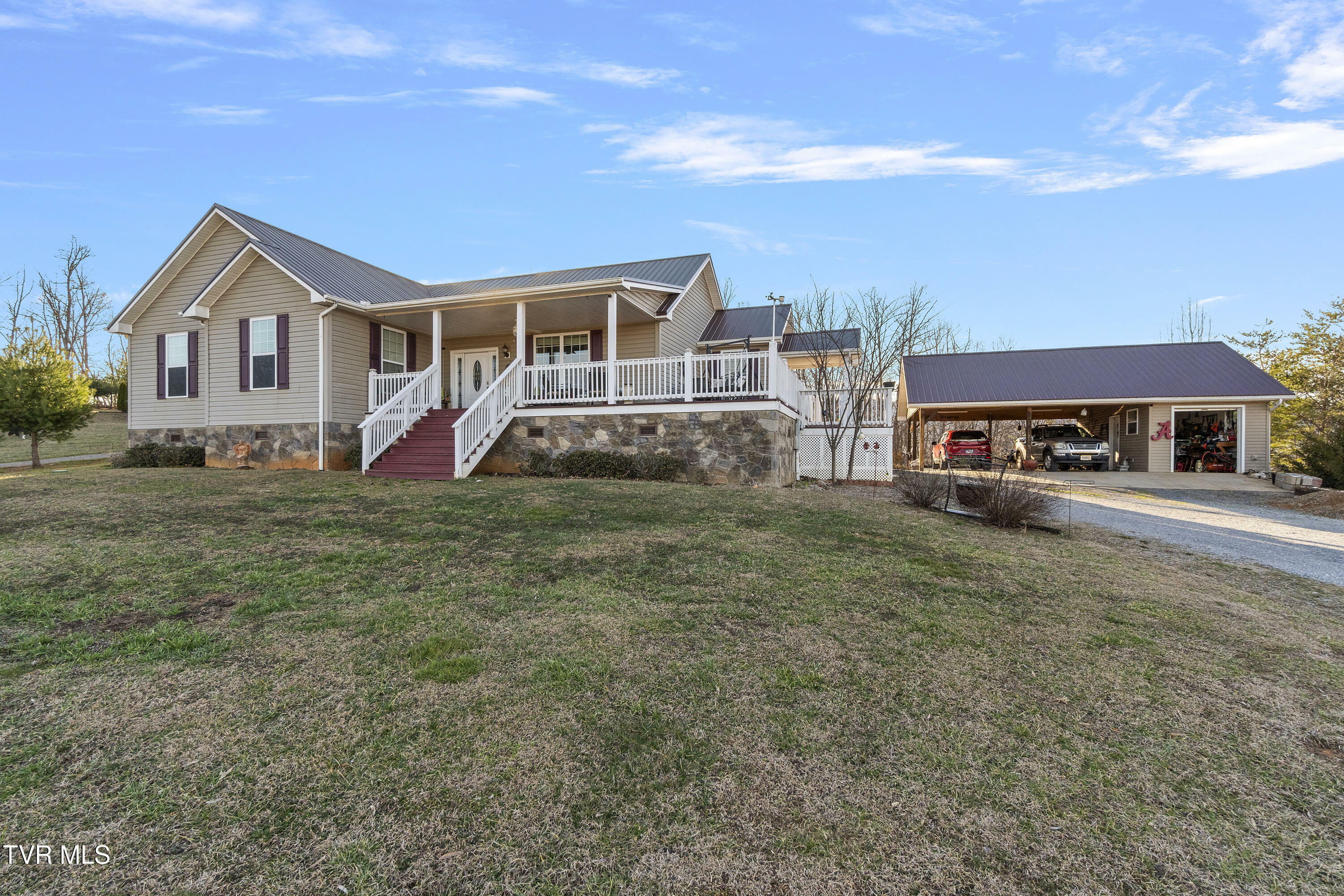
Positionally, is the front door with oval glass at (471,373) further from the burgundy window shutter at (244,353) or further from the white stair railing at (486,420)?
the burgundy window shutter at (244,353)

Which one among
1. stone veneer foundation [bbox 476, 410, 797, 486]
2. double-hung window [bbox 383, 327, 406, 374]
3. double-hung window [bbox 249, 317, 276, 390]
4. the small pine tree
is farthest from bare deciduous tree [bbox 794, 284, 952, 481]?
the small pine tree

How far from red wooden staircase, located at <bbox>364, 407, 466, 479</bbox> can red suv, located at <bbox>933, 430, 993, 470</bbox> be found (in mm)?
15809

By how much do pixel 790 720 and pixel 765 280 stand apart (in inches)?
1071

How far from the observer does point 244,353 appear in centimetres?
1368

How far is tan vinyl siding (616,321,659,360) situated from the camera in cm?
1457

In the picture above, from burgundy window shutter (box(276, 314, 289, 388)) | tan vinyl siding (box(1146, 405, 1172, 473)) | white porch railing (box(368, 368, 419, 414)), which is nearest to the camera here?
white porch railing (box(368, 368, 419, 414))

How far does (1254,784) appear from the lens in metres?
2.27

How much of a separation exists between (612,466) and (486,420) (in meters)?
2.85

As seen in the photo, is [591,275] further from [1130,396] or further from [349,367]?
[1130,396]

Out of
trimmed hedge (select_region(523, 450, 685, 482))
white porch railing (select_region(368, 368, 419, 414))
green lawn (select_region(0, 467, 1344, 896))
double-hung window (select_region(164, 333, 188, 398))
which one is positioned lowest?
green lawn (select_region(0, 467, 1344, 896))

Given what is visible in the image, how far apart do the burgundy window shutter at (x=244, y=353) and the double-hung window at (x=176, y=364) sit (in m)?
2.03

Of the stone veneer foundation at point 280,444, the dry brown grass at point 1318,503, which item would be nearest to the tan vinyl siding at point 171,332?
the stone veneer foundation at point 280,444

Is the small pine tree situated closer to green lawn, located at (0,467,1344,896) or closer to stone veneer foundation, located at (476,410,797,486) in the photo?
stone veneer foundation, located at (476,410,797,486)

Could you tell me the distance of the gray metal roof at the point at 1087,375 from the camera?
18.9 m
